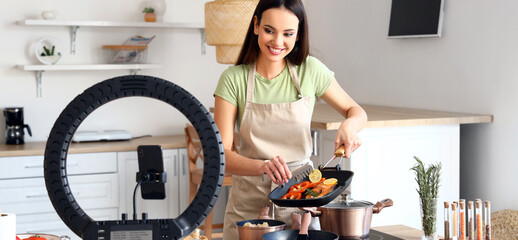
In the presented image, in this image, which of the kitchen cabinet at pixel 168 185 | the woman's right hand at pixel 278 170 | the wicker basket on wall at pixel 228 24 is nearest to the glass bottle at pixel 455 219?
the woman's right hand at pixel 278 170

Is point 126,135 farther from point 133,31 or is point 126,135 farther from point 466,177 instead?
point 466,177

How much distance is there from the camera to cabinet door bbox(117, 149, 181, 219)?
4.12 metres

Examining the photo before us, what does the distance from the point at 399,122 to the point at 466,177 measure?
0.57 m

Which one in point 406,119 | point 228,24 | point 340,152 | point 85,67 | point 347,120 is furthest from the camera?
point 85,67

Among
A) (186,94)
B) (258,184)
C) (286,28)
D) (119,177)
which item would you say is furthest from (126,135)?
(186,94)

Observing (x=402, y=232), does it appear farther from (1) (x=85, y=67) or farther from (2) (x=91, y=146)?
(1) (x=85, y=67)

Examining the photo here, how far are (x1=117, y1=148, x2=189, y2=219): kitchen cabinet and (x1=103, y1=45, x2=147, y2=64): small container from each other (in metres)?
0.68

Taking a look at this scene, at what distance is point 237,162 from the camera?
5.52 feet

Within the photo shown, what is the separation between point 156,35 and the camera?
4.71m

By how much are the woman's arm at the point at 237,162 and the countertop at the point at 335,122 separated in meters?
1.27

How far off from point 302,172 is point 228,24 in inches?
77.1

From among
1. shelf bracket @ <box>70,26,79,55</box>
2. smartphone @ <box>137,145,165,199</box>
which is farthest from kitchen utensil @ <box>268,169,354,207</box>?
shelf bracket @ <box>70,26,79,55</box>

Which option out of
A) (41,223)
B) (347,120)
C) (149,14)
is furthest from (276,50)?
(149,14)

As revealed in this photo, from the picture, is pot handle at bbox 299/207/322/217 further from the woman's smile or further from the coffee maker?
the coffee maker
